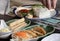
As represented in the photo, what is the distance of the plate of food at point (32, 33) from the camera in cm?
64

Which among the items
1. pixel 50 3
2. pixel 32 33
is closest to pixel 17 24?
pixel 32 33

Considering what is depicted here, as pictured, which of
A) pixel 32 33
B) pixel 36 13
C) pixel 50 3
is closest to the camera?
pixel 32 33

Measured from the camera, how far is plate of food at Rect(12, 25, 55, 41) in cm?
64

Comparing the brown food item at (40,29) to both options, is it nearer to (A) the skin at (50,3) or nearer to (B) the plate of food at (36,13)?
(B) the plate of food at (36,13)

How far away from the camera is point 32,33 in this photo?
0.68 meters

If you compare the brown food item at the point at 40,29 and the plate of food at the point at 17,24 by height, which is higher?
the plate of food at the point at 17,24

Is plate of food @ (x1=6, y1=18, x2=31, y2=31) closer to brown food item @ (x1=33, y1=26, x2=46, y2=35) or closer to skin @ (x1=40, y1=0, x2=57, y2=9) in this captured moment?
brown food item @ (x1=33, y1=26, x2=46, y2=35)

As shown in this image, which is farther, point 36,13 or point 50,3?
point 50,3

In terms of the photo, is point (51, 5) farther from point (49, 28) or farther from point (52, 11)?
point (49, 28)

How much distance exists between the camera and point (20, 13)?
0.96 metres

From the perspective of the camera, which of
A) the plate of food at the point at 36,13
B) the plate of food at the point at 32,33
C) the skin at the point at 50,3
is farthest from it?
the skin at the point at 50,3

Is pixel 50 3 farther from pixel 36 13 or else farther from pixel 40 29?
pixel 40 29

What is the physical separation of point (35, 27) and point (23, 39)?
138 millimetres

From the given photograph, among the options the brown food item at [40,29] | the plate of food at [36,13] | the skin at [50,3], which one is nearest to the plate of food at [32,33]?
the brown food item at [40,29]
